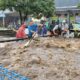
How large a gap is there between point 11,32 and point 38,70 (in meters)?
17.6

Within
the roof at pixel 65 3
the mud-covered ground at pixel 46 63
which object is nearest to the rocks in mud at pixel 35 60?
the mud-covered ground at pixel 46 63

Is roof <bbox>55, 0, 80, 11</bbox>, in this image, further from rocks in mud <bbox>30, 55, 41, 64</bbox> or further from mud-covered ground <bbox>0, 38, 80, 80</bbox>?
rocks in mud <bbox>30, 55, 41, 64</bbox>

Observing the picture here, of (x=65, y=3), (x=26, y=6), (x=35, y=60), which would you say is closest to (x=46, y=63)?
(x=35, y=60)

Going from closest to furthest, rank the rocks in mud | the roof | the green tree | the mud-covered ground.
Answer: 1. the mud-covered ground
2. the rocks in mud
3. the green tree
4. the roof

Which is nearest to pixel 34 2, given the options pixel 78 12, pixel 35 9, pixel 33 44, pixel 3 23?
pixel 35 9

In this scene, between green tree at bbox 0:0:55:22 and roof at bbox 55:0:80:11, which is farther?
roof at bbox 55:0:80:11

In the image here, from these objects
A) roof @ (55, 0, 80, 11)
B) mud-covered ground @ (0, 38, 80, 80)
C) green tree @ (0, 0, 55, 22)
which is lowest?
roof @ (55, 0, 80, 11)

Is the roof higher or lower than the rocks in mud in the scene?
lower

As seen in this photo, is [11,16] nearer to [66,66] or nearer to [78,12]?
[78,12]

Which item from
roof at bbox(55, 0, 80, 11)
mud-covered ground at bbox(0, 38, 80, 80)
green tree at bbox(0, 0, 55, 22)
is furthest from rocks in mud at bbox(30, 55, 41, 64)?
roof at bbox(55, 0, 80, 11)

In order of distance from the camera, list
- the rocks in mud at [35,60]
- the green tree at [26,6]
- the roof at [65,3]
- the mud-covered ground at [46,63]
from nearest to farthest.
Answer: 1. the mud-covered ground at [46,63]
2. the rocks in mud at [35,60]
3. the green tree at [26,6]
4. the roof at [65,3]

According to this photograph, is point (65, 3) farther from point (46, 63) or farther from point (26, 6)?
point (46, 63)

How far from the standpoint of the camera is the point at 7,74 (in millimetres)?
7008

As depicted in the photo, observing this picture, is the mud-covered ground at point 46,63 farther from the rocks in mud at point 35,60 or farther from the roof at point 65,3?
the roof at point 65,3
